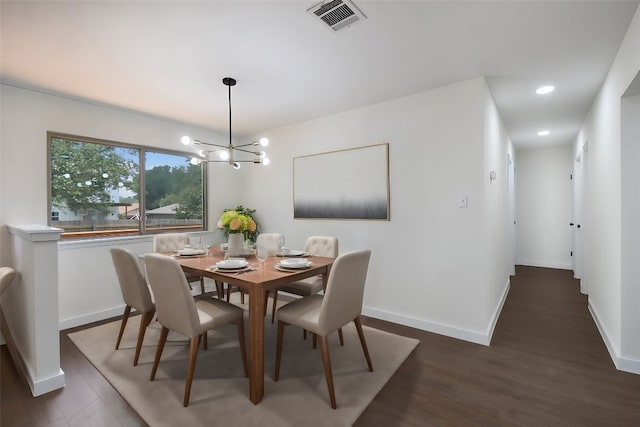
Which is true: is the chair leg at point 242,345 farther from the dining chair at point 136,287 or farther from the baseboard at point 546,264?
the baseboard at point 546,264

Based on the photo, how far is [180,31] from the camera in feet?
6.39

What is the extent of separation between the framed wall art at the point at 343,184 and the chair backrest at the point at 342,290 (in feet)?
4.42

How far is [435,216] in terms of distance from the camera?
2930mm

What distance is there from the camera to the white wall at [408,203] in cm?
270

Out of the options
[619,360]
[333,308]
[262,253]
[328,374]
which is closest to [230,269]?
[262,253]

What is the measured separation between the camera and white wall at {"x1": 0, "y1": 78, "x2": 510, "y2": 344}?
2703mm

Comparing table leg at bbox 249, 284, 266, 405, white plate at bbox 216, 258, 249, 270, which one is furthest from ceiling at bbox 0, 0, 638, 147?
table leg at bbox 249, 284, 266, 405

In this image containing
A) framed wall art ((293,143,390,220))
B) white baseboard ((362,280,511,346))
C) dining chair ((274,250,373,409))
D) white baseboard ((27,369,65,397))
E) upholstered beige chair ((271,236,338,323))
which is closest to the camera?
dining chair ((274,250,373,409))

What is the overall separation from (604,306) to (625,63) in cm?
209

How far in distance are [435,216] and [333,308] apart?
1615mm

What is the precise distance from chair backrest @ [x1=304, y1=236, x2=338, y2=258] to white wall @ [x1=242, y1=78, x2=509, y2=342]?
0.49 metres

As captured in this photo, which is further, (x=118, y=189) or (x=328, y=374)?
(x=118, y=189)

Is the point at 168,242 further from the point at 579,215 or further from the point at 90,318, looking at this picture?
the point at 579,215

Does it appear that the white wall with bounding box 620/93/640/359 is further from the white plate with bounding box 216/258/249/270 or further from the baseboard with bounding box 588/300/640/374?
the white plate with bounding box 216/258/249/270
